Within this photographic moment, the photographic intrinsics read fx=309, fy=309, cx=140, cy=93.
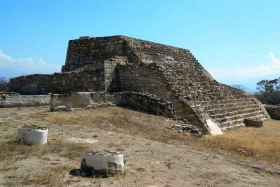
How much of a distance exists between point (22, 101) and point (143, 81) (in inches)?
221

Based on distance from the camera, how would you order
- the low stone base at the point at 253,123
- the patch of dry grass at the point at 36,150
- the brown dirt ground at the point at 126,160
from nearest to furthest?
the brown dirt ground at the point at 126,160 → the patch of dry grass at the point at 36,150 → the low stone base at the point at 253,123

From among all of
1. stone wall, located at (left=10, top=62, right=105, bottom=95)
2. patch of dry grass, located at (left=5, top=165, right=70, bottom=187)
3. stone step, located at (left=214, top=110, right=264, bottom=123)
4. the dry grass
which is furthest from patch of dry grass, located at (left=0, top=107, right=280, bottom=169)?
stone wall, located at (left=10, top=62, right=105, bottom=95)

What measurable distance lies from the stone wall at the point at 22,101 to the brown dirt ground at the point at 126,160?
13.5 ft

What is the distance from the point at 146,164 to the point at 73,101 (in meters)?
6.66

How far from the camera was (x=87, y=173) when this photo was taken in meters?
5.02

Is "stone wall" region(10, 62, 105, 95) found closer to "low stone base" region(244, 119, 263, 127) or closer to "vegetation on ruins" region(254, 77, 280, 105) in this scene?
→ "low stone base" region(244, 119, 263, 127)

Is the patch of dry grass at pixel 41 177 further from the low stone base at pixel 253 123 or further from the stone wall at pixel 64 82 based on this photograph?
the low stone base at pixel 253 123

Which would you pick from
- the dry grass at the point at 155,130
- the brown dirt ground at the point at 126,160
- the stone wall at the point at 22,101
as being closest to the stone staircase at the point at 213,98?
the dry grass at the point at 155,130

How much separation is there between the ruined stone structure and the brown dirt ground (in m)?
4.71

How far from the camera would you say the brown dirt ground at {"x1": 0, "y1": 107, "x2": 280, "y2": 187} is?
4.81 metres

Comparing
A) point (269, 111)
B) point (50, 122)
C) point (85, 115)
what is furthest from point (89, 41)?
point (269, 111)

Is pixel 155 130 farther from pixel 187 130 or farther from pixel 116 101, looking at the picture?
pixel 116 101

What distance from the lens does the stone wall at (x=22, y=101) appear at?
13500 millimetres

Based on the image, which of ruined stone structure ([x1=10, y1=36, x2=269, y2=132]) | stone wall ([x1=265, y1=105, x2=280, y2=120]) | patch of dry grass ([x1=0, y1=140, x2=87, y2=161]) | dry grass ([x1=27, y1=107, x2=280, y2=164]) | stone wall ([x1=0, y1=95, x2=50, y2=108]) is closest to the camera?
patch of dry grass ([x1=0, y1=140, x2=87, y2=161])
